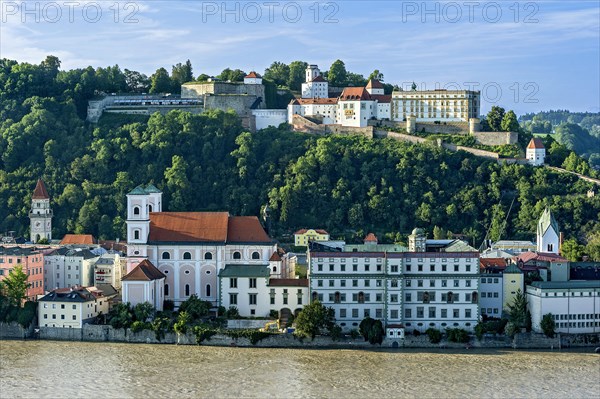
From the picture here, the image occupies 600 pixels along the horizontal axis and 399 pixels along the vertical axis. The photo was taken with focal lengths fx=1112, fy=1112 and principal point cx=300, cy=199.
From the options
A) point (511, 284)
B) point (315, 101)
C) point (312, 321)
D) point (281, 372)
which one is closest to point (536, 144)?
point (315, 101)

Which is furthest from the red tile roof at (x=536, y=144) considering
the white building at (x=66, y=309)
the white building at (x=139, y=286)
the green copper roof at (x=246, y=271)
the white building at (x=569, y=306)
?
the white building at (x=66, y=309)

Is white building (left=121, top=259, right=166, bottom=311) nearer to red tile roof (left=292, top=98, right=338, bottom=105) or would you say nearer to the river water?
the river water


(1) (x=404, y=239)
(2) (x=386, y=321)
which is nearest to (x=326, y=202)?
(1) (x=404, y=239)

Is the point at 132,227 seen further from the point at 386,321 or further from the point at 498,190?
the point at 498,190

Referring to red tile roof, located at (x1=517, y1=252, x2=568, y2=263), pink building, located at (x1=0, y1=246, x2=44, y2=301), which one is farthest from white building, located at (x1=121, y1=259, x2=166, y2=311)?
red tile roof, located at (x1=517, y1=252, x2=568, y2=263)

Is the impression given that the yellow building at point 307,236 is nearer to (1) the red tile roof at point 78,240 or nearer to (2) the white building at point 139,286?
(1) the red tile roof at point 78,240

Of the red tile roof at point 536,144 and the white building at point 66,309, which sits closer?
the white building at point 66,309
